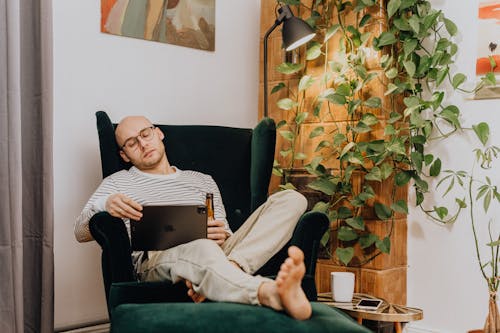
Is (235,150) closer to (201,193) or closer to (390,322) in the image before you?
(201,193)

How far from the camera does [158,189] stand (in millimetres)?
2400

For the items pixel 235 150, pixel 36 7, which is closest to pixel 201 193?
pixel 235 150

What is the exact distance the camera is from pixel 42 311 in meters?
2.38

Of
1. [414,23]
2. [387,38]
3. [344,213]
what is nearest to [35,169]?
[344,213]

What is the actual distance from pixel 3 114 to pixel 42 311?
76cm

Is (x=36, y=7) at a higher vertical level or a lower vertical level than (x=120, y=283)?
higher

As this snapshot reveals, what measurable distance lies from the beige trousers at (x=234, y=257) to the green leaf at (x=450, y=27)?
1.09 metres

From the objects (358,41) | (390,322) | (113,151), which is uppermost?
(358,41)

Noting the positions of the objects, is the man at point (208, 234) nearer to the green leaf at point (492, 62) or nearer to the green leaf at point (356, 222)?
the green leaf at point (356, 222)

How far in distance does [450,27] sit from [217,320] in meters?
1.77

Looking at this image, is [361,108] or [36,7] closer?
[36,7]

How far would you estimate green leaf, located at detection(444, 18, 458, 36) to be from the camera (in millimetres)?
2689

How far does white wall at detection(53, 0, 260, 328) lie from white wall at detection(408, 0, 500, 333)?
4.00ft

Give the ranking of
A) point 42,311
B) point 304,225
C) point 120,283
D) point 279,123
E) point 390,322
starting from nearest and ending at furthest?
point 120,283
point 304,225
point 42,311
point 390,322
point 279,123
